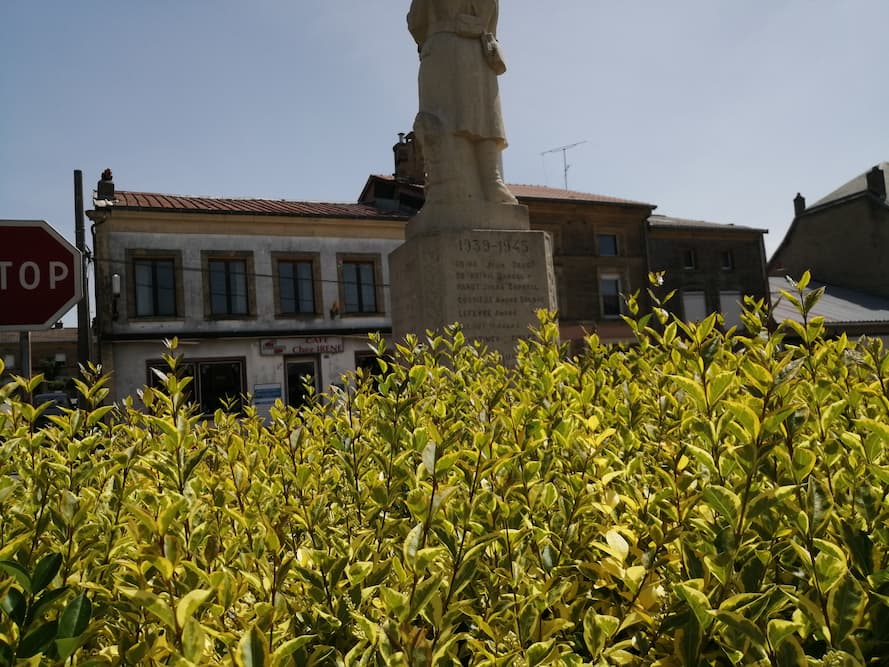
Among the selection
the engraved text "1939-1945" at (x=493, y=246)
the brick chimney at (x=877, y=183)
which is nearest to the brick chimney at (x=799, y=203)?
the brick chimney at (x=877, y=183)

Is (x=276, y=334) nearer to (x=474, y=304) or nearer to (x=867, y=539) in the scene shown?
(x=474, y=304)

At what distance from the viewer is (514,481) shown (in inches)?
53.5

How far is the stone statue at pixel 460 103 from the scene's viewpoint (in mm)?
6891

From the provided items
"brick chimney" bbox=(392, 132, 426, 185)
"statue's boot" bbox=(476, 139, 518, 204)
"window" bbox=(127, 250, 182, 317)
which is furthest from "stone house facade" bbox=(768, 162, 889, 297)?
"statue's boot" bbox=(476, 139, 518, 204)

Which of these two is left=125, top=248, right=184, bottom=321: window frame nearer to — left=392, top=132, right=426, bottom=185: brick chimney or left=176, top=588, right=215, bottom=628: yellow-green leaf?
left=392, top=132, right=426, bottom=185: brick chimney

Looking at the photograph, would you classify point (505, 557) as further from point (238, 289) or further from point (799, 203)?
point (799, 203)

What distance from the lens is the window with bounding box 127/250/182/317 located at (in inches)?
832

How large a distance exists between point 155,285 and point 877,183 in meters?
36.4

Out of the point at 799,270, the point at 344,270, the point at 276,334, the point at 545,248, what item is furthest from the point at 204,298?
the point at 799,270

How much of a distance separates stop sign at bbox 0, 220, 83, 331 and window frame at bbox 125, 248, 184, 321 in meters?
19.8

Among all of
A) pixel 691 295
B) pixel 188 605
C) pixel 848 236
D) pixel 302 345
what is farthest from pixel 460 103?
pixel 848 236

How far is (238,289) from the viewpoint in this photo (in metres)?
22.7

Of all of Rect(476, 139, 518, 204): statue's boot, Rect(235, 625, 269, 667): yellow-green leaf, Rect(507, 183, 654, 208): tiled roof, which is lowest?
Rect(235, 625, 269, 667): yellow-green leaf

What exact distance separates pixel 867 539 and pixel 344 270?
78.4 feet
